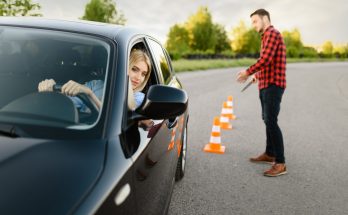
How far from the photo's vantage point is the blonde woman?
2.29 m

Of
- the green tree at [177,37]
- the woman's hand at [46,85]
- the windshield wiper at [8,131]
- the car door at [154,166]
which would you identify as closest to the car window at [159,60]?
the car door at [154,166]

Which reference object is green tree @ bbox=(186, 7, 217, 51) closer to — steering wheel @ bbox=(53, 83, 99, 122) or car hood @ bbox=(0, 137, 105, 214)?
steering wheel @ bbox=(53, 83, 99, 122)

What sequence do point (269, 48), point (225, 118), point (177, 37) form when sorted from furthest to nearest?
point (177, 37)
point (225, 118)
point (269, 48)

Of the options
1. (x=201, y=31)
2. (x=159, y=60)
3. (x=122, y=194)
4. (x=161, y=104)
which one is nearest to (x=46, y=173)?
(x=122, y=194)

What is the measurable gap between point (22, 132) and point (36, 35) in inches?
36.8

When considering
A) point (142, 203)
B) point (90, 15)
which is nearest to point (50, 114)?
point (142, 203)

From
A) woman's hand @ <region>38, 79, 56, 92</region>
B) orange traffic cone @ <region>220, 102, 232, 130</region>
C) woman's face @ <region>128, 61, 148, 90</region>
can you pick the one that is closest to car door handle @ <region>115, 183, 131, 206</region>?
woman's hand @ <region>38, 79, 56, 92</region>

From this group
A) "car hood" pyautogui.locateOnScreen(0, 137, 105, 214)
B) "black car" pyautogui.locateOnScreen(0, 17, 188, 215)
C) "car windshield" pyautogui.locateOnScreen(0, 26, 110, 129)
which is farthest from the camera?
"car windshield" pyautogui.locateOnScreen(0, 26, 110, 129)

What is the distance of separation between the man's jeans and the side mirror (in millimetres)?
2855

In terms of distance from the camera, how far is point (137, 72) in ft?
9.96

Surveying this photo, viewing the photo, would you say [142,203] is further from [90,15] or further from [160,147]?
[90,15]

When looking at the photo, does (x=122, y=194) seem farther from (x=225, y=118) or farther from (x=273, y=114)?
(x=225, y=118)

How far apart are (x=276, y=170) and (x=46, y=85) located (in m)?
3.47

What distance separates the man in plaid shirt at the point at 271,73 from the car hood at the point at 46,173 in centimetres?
345
